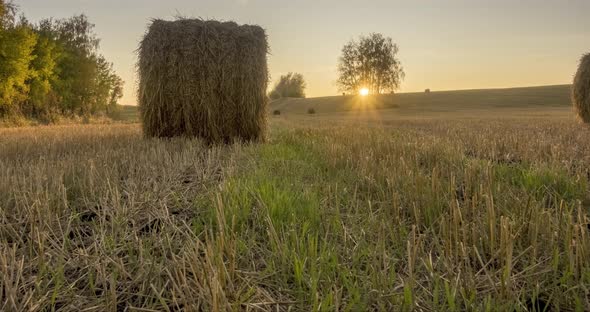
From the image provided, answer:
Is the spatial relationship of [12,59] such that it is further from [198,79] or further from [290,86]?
[290,86]

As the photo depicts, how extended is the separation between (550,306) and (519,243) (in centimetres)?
47

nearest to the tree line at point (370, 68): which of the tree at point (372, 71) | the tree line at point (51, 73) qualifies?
the tree at point (372, 71)

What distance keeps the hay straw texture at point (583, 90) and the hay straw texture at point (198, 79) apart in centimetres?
1292

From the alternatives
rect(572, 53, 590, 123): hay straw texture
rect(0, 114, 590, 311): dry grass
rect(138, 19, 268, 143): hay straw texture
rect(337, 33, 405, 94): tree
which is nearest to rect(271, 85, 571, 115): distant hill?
rect(337, 33, 405, 94): tree

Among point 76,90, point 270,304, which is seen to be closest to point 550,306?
point 270,304

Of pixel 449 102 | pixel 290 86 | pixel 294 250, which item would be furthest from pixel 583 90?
pixel 290 86

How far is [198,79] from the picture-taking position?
24.1ft

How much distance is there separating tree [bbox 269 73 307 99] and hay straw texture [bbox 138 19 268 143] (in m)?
81.1

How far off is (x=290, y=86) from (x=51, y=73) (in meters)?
66.7

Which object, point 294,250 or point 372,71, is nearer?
point 294,250

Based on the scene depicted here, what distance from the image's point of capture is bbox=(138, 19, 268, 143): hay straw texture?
288 inches

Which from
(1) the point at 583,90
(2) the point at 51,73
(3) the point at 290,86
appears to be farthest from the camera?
(3) the point at 290,86

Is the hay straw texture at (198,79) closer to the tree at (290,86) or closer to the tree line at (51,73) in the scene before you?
the tree line at (51,73)

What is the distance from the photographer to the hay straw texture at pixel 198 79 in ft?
24.0
